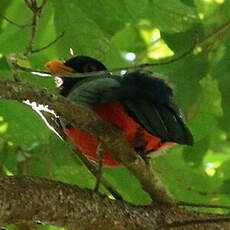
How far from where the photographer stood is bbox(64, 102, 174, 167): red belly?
8.48 feet

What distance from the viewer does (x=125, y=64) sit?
3.19 meters

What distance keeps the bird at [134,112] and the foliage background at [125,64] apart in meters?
0.24

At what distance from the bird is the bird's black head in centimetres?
21

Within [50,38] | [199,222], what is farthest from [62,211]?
[50,38]

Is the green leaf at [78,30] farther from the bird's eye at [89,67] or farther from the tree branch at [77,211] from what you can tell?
the tree branch at [77,211]

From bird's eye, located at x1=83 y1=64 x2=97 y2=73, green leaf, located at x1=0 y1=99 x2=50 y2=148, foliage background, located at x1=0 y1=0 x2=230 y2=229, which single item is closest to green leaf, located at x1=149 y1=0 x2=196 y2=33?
foliage background, located at x1=0 y1=0 x2=230 y2=229

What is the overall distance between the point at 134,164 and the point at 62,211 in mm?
289

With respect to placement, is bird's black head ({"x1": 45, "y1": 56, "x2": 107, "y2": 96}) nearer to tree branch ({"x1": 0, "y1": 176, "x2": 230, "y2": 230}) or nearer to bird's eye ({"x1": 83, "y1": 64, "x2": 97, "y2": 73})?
bird's eye ({"x1": 83, "y1": 64, "x2": 97, "y2": 73})

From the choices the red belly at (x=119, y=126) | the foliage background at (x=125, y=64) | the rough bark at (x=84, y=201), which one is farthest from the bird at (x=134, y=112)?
the foliage background at (x=125, y=64)

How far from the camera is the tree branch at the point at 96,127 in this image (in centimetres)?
214

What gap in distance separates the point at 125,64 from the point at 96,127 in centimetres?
92

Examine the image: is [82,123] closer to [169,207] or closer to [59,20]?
[169,207]

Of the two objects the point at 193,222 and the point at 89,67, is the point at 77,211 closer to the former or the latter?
the point at 193,222

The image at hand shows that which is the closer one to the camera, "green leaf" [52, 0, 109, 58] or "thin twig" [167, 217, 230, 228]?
"thin twig" [167, 217, 230, 228]
